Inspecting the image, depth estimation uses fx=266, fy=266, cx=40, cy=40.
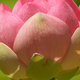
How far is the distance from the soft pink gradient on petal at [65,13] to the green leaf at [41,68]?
10 centimetres

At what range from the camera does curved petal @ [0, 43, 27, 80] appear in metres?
0.63

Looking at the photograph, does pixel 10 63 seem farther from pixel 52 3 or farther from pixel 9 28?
pixel 52 3

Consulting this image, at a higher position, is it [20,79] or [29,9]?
[29,9]

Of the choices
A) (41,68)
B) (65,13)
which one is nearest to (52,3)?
(65,13)

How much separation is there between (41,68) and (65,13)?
0.15 meters

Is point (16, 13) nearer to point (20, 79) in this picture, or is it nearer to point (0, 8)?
point (0, 8)

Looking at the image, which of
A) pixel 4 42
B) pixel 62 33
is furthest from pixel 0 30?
pixel 62 33

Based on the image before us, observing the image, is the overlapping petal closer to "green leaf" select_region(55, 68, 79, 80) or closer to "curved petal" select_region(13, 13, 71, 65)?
"curved petal" select_region(13, 13, 71, 65)

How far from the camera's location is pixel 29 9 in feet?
2.15

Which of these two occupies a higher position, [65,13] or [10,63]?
[65,13]

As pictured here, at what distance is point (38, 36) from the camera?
0.61 meters

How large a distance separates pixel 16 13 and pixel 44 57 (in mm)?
161

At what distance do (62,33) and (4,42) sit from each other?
14 centimetres

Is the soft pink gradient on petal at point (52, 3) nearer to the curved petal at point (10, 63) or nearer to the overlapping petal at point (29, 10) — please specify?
the overlapping petal at point (29, 10)
